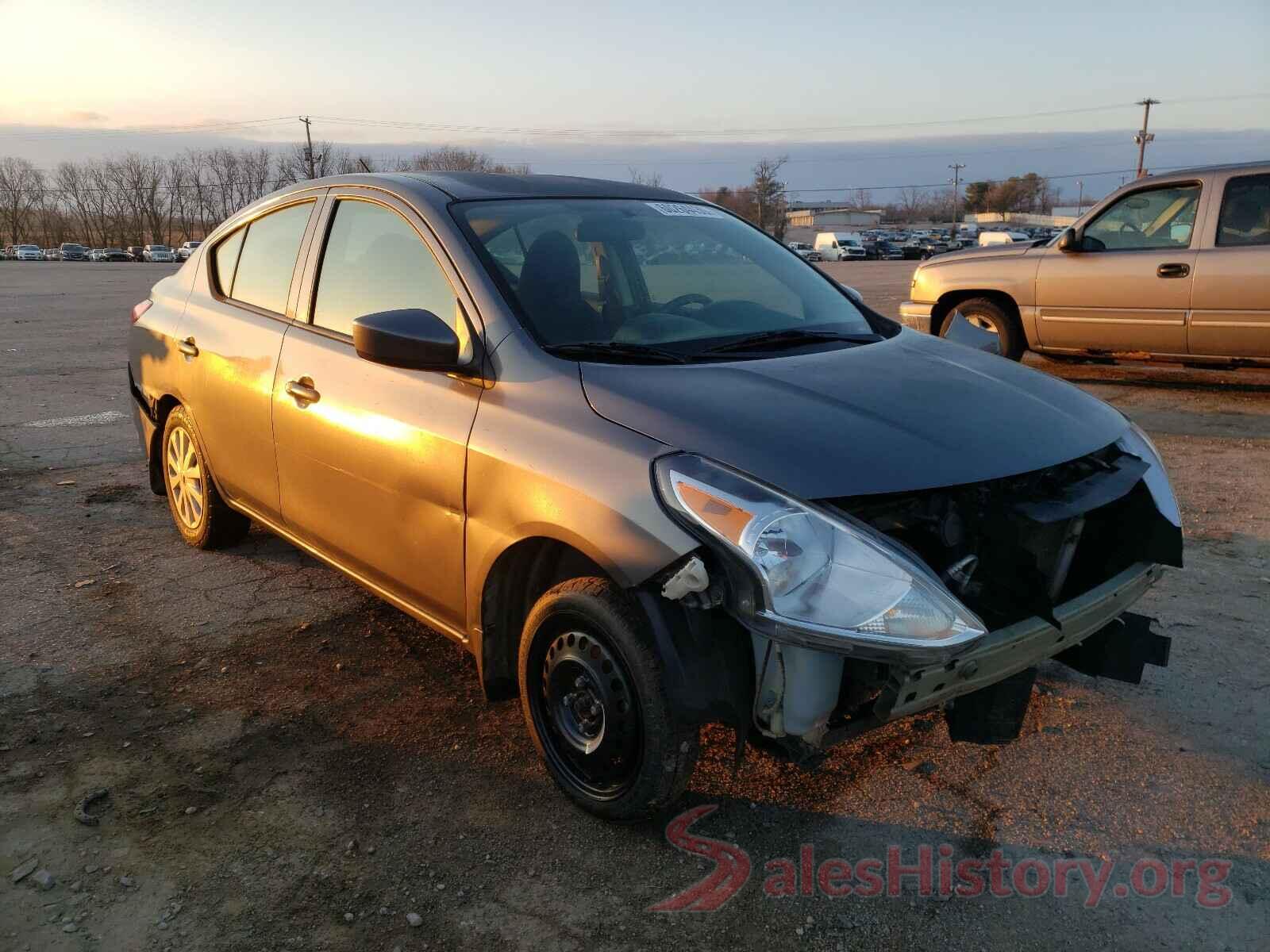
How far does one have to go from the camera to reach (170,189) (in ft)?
382

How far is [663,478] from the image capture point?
242 cm

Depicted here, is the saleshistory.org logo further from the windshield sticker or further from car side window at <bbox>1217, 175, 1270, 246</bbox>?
car side window at <bbox>1217, 175, 1270, 246</bbox>

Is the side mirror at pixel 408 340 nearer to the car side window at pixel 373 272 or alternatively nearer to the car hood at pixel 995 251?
the car side window at pixel 373 272

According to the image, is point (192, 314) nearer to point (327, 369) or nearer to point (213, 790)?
point (327, 369)

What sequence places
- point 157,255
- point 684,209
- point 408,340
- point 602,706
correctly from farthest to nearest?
point 157,255, point 684,209, point 408,340, point 602,706

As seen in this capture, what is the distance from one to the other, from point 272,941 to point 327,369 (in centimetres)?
189

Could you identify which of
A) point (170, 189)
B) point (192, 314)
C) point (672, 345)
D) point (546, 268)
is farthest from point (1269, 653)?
point (170, 189)

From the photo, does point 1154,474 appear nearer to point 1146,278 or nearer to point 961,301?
point 1146,278

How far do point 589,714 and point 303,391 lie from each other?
167 centimetres

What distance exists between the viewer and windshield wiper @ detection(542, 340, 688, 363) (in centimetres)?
294

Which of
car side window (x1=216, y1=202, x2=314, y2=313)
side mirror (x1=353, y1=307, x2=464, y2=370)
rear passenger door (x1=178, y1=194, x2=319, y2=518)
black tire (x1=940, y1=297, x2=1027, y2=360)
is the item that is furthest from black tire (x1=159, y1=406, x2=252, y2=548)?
black tire (x1=940, y1=297, x2=1027, y2=360)

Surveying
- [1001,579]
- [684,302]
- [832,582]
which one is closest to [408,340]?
[684,302]

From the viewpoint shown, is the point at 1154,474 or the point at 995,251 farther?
the point at 995,251

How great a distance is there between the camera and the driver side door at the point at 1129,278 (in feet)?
27.0
